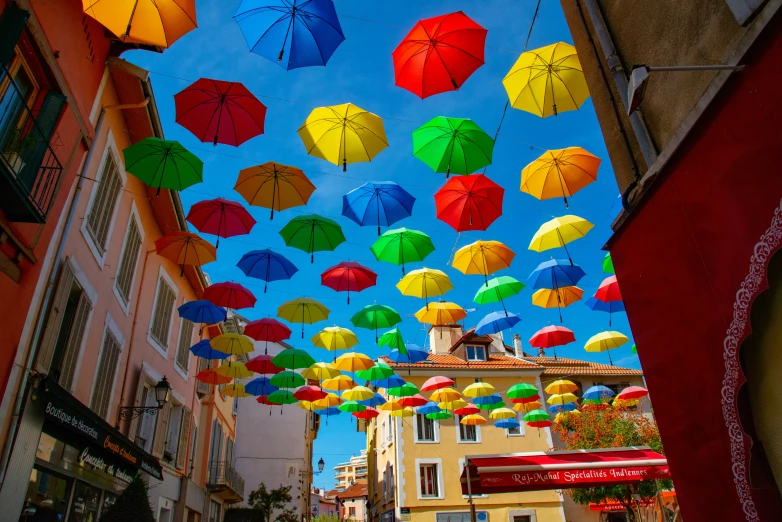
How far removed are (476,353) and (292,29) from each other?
89.0ft

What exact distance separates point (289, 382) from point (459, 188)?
9.94 m

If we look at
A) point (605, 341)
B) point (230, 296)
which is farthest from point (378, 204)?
point (605, 341)

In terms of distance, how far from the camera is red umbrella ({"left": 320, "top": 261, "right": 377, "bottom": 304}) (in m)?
13.6

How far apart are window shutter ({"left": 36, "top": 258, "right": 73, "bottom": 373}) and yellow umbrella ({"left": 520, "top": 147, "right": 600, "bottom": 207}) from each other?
8.71 metres

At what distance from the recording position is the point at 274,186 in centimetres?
1059

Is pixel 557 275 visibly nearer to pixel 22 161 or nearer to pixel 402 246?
pixel 402 246

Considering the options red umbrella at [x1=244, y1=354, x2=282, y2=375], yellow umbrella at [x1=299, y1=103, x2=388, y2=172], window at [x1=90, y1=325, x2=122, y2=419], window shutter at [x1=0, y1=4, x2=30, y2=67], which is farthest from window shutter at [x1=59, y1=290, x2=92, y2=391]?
red umbrella at [x1=244, y1=354, x2=282, y2=375]

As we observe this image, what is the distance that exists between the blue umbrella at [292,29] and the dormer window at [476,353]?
2650cm

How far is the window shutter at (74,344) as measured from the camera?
9070 mm

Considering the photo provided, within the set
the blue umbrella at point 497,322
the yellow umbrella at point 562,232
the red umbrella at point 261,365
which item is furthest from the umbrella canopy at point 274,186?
the red umbrella at point 261,365

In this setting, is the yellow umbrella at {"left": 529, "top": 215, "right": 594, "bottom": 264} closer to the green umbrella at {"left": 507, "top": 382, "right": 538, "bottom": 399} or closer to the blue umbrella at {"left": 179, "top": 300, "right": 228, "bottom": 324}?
the blue umbrella at {"left": 179, "top": 300, "right": 228, "bottom": 324}

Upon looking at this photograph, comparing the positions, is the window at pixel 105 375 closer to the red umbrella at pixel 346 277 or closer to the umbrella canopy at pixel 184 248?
the umbrella canopy at pixel 184 248

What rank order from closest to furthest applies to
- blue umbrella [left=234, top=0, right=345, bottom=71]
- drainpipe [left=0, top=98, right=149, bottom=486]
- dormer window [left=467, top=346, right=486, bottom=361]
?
drainpipe [left=0, top=98, right=149, bottom=486] → blue umbrella [left=234, top=0, right=345, bottom=71] → dormer window [left=467, top=346, right=486, bottom=361]

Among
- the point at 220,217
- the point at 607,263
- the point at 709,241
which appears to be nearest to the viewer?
the point at 709,241
